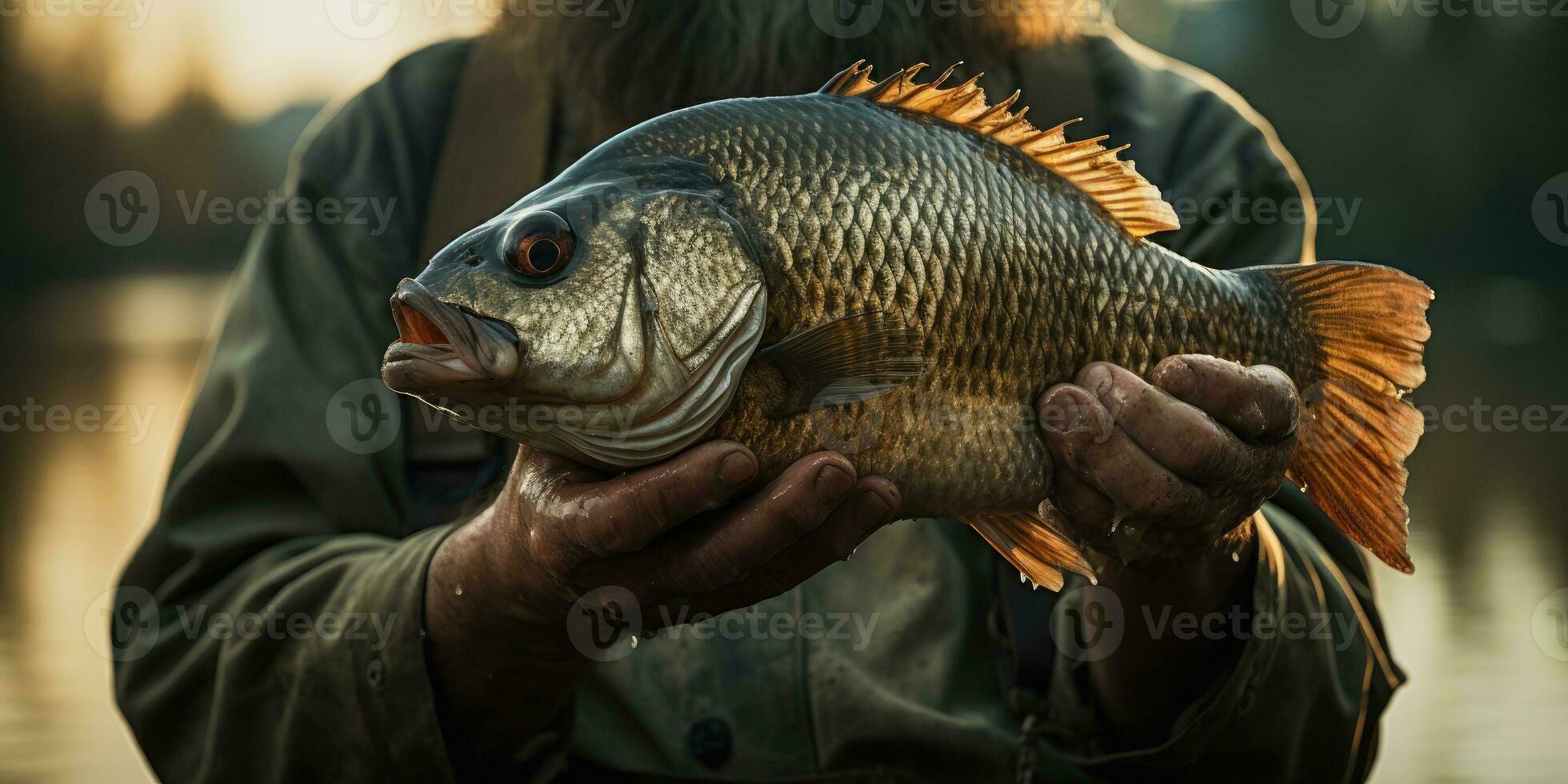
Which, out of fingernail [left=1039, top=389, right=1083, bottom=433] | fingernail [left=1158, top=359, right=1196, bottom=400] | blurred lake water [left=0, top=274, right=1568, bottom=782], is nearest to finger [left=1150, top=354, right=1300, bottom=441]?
fingernail [left=1158, top=359, right=1196, bottom=400]

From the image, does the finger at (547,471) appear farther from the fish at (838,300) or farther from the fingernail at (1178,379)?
the fingernail at (1178,379)

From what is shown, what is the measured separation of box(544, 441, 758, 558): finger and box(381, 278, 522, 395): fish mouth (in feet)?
0.55

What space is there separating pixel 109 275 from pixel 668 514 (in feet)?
128

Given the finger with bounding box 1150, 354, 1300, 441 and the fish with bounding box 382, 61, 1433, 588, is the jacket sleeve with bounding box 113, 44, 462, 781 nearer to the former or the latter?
the fish with bounding box 382, 61, 1433, 588

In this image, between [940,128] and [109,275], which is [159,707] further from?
[109,275]

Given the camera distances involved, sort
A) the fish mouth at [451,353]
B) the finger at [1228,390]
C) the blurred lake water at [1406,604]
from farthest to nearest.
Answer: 1. the blurred lake water at [1406,604]
2. the finger at [1228,390]
3. the fish mouth at [451,353]

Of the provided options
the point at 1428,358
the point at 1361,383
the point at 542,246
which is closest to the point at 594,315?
the point at 542,246

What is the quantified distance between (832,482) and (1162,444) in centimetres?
34

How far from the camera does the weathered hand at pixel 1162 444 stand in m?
1.35

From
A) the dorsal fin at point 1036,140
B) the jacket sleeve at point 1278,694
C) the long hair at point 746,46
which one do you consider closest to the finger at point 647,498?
the dorsal fin at point 1036,140

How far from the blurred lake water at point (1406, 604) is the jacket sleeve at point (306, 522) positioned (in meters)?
2.23

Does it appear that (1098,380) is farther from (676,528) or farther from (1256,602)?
(1256,602)

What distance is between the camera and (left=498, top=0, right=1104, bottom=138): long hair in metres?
2.13

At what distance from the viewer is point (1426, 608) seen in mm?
5215
